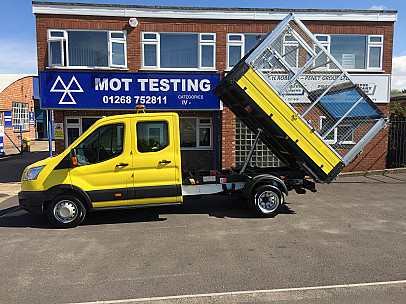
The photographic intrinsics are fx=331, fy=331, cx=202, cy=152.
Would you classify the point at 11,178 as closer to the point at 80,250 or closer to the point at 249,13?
the point at 80,250

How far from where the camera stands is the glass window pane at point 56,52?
→ 38.6 ft

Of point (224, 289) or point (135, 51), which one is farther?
point (135, 51)

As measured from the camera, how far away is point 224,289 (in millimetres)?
4012

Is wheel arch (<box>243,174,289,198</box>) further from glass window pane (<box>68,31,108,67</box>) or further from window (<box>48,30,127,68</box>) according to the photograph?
glass window pane (<box>68,31,108,67</box>)

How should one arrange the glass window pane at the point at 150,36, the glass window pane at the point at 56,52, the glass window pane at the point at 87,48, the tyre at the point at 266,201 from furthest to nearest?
the glass window pane at the point at 150,36 → the glass window pane at the point at 87,48 → the glass window pane at the point at 56,52 → the tyre at the point at 266,201

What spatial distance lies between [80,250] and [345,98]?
5774mm

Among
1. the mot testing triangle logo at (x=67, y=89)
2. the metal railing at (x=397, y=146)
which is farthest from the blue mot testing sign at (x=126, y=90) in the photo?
the metal railing at (x=397, y=146)

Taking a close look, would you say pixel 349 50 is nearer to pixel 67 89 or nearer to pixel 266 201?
pixel 266 201

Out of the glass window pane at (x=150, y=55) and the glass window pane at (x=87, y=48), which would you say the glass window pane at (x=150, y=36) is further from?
the glass window pane at (x=87, y=48)

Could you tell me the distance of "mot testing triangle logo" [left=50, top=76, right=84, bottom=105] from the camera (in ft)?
37.0

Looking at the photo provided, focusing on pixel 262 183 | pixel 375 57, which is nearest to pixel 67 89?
pixel 262 183

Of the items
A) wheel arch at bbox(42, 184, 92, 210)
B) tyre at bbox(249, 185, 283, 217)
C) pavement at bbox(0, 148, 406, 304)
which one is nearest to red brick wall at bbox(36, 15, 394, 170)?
pavement at bbox(0, 148, 406, 304)

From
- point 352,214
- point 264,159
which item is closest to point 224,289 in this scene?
point 352,214

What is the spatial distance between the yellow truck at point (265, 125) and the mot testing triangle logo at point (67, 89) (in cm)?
530
